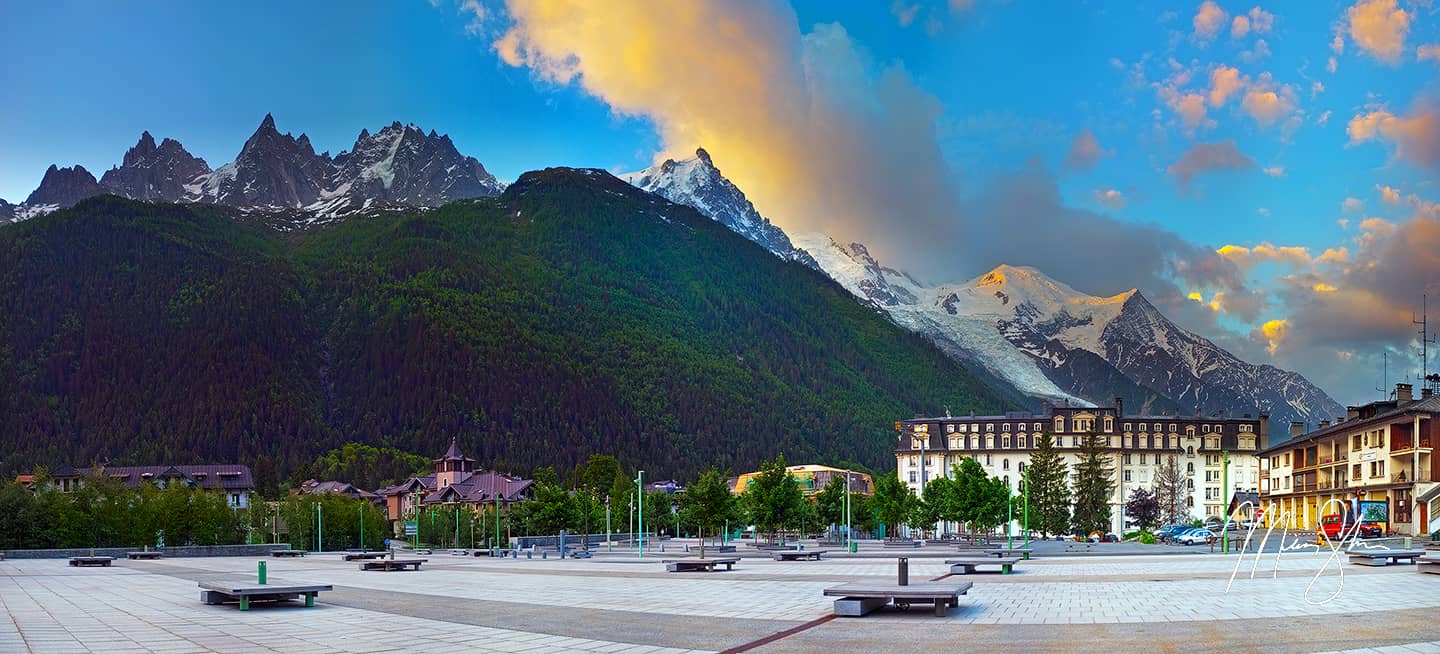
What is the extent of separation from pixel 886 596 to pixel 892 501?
261ft

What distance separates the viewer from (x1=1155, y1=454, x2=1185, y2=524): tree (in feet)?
452

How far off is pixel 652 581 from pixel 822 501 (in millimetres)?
65881

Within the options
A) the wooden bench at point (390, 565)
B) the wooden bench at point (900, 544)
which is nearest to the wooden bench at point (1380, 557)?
the wooden bench at point (390, 565)

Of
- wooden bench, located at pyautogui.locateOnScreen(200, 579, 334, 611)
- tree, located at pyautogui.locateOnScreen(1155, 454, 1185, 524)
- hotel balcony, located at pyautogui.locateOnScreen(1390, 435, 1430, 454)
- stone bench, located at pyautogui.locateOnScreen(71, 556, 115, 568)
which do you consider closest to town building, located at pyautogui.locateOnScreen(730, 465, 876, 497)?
tree, located at pyautogui.locateOnScreen(1155, 454, 1185, 524)

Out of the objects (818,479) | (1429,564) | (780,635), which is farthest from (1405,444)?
(818,479)

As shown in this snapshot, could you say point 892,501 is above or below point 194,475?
above

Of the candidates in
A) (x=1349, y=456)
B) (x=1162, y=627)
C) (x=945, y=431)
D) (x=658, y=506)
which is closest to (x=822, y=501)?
(x=658, y=506)

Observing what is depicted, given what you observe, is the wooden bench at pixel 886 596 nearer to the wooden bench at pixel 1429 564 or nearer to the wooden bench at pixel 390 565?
the wooden bench at pixel 1429 564

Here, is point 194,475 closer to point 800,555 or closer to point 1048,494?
point 1048,494

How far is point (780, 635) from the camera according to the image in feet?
62.8

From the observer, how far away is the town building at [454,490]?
148m

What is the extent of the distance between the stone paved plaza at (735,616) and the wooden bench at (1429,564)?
2.10 ft

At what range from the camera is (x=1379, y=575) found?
1284 inches

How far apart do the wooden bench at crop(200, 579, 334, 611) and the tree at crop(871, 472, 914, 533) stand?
76353 mm
